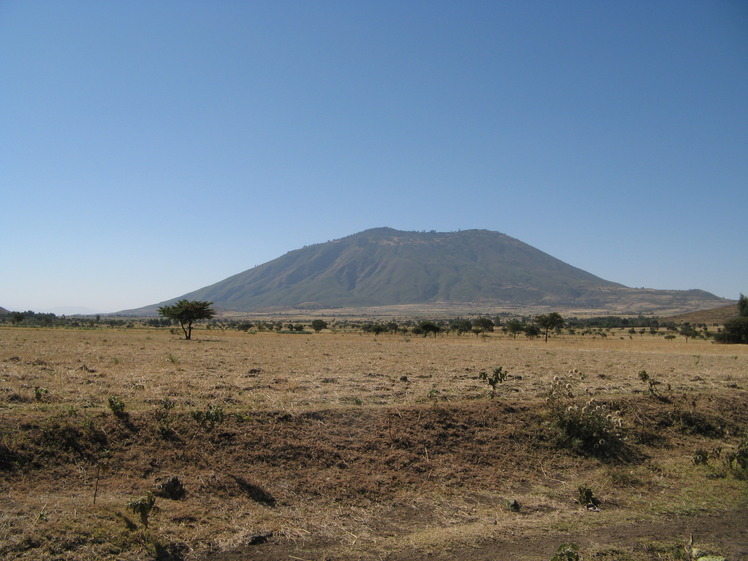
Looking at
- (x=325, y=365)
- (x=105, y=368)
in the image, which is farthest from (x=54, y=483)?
(x=325, y=365)

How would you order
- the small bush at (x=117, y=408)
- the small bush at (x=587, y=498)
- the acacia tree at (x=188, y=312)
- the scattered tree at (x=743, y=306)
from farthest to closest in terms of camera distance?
1. the scattered tree at (x=743, y=306)
2. the acacia tree at (x=188, y=312)
3. the small bush at (x=117, y=408)
4. the small bush at (x=587, y=498)

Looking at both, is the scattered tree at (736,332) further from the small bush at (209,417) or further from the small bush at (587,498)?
the small bush at (209,417)

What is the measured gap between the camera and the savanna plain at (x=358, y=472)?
7.86 meters

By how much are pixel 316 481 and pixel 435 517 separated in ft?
7.97

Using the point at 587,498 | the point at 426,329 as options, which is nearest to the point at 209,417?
the point at 587,498

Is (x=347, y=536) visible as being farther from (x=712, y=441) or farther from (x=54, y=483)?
(x=712, y=441)

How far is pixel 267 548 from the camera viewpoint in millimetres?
7801

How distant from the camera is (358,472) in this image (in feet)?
34.3

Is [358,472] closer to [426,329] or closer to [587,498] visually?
[587,498]

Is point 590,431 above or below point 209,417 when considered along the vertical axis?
below

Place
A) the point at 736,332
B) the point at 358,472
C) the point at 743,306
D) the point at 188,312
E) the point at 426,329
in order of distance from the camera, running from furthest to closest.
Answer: the point at 743,306, the point at 426,329, the point at 736,332, the point at 188,312, the point at 358,472

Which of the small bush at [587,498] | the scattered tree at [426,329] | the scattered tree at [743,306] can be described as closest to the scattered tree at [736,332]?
the scattered tree at [743,306]

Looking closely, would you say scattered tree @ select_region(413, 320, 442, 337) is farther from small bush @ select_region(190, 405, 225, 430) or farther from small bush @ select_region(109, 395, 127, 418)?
small bush @ select_region(109, 395, 127, 418)

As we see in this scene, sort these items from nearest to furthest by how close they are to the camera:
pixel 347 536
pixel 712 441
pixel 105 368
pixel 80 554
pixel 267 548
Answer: pixel 80 554
pixel 267 548
pixel 347 536
pixel 712 441
pixel 105 368
